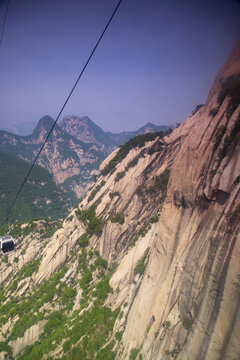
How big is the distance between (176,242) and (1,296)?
32718 mm

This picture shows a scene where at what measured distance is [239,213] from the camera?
31.1ft

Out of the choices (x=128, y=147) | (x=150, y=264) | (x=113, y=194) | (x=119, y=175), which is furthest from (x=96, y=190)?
(x=150, y=264)

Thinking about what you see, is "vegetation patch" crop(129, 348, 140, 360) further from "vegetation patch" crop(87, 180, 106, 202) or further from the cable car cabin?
"vegetation patch" crop(87, 180, 106, 202)

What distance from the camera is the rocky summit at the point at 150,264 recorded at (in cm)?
1006

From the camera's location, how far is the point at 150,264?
54.6 ft

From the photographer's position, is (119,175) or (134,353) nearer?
(134,353)

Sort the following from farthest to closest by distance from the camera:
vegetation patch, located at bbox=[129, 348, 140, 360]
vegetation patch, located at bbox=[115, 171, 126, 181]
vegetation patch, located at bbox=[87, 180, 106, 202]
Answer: vegetation patch, located at bbox=[87, 180, 106, 202]
vegetation patch, located at bbox=[115, 171, 126, 181]
vegetation patch, located at bbox=[129, 348, 140, 360]

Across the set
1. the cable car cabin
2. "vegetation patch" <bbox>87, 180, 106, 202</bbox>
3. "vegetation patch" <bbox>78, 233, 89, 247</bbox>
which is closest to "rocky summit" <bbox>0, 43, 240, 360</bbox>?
"vegetation patch" <bbox>78, 233, 89, 247</bbox>

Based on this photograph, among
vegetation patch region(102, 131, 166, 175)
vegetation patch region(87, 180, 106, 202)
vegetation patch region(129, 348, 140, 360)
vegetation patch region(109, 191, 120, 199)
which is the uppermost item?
vegetation patch region(102, 131, 166, 175)

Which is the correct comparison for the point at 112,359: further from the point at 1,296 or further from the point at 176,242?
→ the point at 1,296

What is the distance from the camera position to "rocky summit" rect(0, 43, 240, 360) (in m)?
10.1

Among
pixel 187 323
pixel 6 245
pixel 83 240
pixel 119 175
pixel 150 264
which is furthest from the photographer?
pixel 119 175

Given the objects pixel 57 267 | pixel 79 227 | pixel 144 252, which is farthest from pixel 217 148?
pixel 57 267

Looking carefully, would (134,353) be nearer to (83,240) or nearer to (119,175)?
(83,240)
